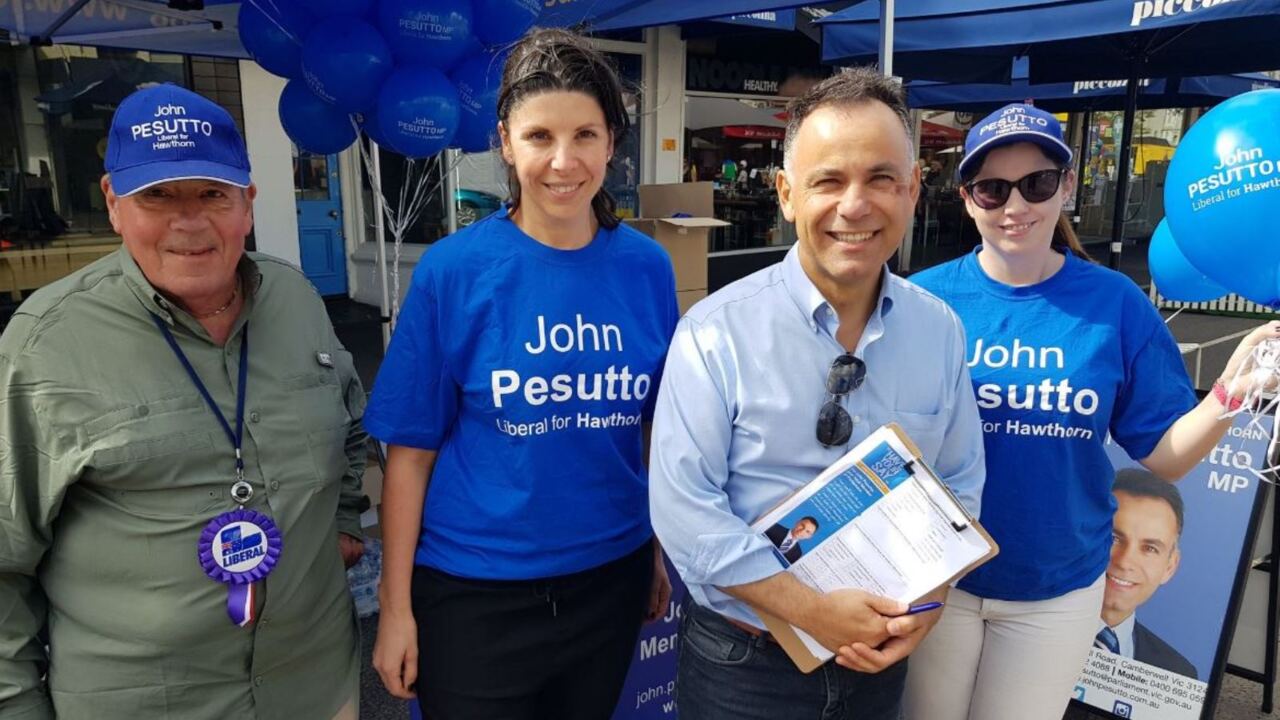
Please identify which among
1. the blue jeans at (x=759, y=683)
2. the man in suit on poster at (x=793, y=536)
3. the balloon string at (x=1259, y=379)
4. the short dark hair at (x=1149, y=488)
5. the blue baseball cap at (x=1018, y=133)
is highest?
the blue baseball cap at (x=1018, y=133)

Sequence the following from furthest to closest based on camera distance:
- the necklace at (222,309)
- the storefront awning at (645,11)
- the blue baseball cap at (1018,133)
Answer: the storefront awning at (645,11), the blue baseball cap at (1018,133), the necklace at (222,309)

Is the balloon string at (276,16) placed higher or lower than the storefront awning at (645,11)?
lower

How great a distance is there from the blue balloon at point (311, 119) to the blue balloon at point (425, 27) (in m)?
0.58

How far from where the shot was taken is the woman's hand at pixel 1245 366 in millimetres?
1617

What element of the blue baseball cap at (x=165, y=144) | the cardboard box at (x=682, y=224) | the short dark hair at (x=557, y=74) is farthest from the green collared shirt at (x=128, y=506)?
the cardboard box at (x=682, y=224)

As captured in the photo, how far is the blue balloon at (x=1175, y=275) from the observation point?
2625mm

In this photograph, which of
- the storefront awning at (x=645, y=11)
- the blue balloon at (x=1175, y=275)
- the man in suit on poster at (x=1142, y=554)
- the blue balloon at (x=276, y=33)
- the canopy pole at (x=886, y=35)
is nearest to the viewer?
the blue balloon at (x=1175, y=275)

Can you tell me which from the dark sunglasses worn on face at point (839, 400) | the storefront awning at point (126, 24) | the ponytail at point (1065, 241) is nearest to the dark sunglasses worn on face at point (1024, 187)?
the ponytail at point (1065, 241)

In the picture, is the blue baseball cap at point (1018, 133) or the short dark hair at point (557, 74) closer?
the short dark hair at point (557, 74)

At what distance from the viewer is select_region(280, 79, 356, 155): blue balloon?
420cm

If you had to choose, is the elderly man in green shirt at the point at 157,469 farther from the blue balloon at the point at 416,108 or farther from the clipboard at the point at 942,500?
the blue balloon at the point at 416,108

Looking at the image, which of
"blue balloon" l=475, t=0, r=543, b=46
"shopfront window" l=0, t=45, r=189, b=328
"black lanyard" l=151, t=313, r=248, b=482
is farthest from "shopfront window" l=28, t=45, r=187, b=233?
"black lanyard" l=151, t=313, r=248, b=482

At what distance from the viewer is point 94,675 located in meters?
1.37

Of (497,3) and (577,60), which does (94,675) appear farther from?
(497,3)
